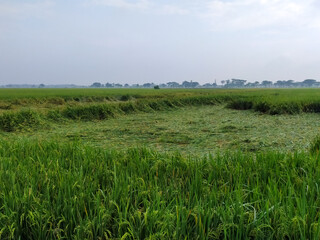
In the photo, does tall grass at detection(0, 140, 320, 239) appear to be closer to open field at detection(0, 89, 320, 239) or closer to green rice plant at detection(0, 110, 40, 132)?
open field at detection(0, 89, 320, 239)

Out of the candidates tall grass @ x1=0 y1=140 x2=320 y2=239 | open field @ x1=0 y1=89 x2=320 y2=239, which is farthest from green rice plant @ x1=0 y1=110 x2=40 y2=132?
tall grass @ x1=0 y1=140 x2=320 y2=239

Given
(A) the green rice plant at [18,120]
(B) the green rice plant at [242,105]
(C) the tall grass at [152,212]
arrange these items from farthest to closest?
(B) the green rice plant at [242,105] < (A) the green rice plant at [18,120] < (C) the tall grass at [152,212]

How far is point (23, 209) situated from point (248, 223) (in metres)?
1.18

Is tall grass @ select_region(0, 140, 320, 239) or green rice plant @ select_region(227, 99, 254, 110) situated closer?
tall grass @ select_region(0, 140, 320, 239)

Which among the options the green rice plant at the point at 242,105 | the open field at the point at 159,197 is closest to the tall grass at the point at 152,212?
the open field at the point at 159,197

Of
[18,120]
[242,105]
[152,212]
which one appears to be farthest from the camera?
[242,105]

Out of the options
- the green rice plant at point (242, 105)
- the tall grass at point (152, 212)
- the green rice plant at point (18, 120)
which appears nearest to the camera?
the tall grass at point (152, 212)

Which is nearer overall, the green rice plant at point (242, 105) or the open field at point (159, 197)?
the open field at point (159, 197)

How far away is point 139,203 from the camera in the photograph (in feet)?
4.89

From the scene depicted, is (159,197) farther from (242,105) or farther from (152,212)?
(242,105)

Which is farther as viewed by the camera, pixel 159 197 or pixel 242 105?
pixel 242 105

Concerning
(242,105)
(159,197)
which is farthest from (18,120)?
(242,105)

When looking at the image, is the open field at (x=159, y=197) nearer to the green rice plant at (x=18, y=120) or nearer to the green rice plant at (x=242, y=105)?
the green rice plant at (x=18, y=120)

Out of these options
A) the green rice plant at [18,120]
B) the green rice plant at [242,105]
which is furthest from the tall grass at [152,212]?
the green rice plant at [242,105]
